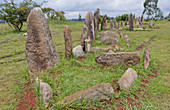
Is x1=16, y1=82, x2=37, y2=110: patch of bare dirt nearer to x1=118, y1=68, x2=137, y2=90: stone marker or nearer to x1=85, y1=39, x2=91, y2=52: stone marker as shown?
x1=118, y1=68, x2=137, y2=90: stone marker

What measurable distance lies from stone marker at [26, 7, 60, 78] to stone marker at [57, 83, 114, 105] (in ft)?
6.52

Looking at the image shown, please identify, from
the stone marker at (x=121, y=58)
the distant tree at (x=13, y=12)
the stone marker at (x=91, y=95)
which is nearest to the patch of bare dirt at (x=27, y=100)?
the stone marker at (x=91, y=95)

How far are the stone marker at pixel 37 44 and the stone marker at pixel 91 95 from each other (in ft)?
6.52

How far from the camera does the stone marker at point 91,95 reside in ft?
8.63

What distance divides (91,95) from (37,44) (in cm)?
260

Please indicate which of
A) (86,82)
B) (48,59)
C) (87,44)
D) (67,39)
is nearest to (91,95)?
(86,82)

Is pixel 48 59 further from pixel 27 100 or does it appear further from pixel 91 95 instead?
pixel 91 95

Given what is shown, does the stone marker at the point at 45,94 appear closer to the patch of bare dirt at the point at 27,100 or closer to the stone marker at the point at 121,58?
the patch of bare dirt at the point at 27,100

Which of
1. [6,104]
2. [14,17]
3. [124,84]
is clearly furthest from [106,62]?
[14,17]

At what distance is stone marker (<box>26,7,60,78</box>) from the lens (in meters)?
3.86

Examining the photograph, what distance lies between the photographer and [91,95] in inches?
109

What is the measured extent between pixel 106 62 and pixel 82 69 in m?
1.10

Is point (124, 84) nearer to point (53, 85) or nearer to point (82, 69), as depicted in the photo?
point (82, 69)

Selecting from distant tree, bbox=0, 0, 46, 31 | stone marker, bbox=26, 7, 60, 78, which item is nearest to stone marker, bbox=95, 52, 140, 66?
stone marker, bbox=26, 7, 60, 78
